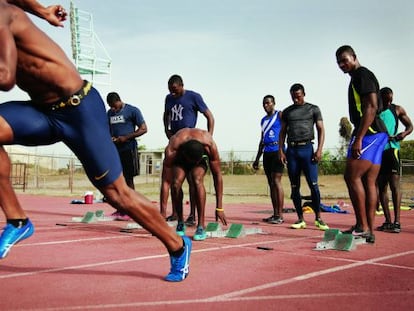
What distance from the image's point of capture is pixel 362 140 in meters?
5.79

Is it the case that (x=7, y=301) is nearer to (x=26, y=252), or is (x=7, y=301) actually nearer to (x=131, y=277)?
(x=131, y=277)

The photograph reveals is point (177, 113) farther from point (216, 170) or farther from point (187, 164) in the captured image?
point (216, 170)

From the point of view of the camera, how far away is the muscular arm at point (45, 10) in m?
3.43

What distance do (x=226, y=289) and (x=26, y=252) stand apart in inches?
101

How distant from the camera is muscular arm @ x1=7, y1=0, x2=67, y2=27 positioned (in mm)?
3427

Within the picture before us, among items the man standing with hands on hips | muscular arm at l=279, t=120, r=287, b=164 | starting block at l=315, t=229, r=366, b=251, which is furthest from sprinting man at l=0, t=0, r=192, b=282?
muscular arm at l=279, t=120, r=287, b=164

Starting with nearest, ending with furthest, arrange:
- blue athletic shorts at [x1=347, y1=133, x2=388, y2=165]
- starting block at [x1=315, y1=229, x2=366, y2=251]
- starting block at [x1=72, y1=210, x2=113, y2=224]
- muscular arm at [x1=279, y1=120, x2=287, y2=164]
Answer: starting block at [x1=315, y1=229, x2=366, y2=251] → blue athletic shorts at [x1=347, y1=133, x2=388, y2=165] → muscular arm at [x1=279, y1=120, x2=287, y2=164] → starting block at [x1=72, y1=210, x2=113, y2=224]

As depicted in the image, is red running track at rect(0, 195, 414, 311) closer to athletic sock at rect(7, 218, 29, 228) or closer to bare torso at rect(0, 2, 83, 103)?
athletic sock at rect(7, 218, 29, 228)

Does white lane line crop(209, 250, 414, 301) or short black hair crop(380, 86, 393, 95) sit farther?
short black hair crop(380, 86, 393, 95)

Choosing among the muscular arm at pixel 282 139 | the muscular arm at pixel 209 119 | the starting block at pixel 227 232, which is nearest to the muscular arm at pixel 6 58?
the starting block at pixel 227 232

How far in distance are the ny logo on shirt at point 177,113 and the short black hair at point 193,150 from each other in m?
1.27

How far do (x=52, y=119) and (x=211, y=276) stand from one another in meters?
1.71

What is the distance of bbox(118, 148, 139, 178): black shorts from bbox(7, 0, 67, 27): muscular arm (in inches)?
209

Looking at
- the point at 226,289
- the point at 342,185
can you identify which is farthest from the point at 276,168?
the point at 342,185
